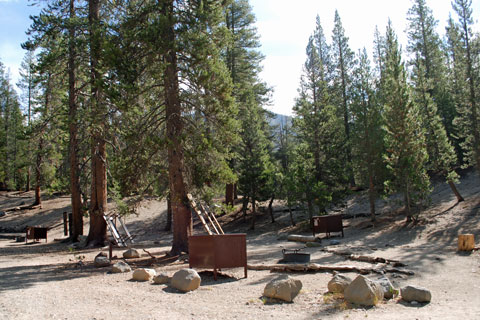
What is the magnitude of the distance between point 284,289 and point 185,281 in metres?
2.35

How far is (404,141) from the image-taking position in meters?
20.1

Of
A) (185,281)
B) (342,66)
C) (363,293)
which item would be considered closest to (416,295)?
(363,293)

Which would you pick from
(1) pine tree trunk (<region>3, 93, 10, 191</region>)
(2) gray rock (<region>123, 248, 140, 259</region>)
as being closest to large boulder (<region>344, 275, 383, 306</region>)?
(2) gray rock (<region>123, 248, 140, 259</region>)

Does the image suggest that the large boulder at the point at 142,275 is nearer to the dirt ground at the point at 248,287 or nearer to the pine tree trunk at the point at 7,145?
the dirt ground at the point at 248,287

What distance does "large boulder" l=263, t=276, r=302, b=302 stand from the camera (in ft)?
24.5

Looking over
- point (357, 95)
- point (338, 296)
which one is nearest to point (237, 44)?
point (357, 95)

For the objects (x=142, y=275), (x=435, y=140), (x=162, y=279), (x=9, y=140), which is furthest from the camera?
(x=9, y=140)

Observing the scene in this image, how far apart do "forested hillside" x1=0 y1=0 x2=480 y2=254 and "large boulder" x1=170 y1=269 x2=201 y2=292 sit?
5022 mm

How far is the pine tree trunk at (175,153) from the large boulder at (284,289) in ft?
21.3

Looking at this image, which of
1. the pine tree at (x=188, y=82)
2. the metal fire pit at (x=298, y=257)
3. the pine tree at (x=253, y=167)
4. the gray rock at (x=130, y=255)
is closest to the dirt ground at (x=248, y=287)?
the gray rock at (x=130, y=255)

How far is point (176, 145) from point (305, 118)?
14692mm

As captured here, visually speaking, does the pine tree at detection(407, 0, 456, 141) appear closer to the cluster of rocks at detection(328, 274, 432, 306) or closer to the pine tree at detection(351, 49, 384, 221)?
the pine tree at detection(351, 49, 384, 221)

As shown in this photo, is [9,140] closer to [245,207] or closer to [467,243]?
[245,207]

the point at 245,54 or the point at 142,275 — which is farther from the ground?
the point at 245,54
